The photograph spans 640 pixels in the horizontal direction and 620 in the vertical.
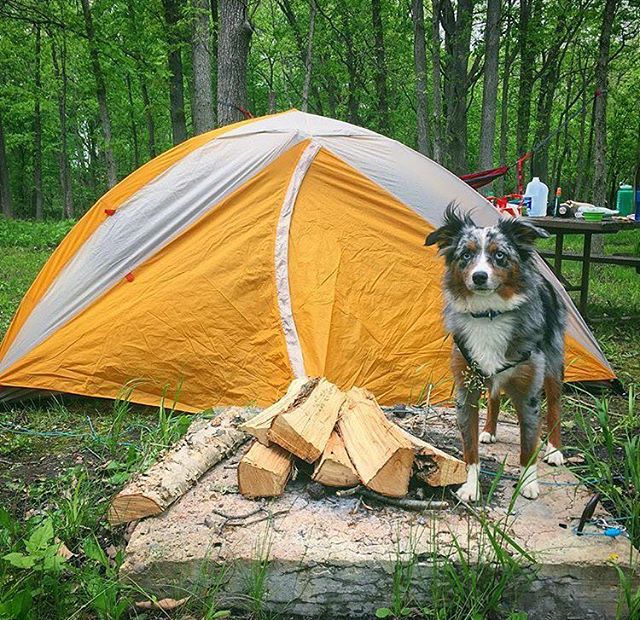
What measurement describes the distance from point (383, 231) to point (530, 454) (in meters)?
2.01

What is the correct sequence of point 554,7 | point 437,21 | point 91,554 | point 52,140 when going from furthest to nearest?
point 52,140
point 554,7
point 437,21
point 91,554

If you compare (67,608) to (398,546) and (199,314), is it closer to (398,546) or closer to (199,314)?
(398,546)

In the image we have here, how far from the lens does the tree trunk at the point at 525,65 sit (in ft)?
43.5

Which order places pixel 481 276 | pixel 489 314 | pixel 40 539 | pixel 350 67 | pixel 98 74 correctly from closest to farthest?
1. pixel 40 539
2. pixel 481 276
3. pixel 489 314
4. pixel 98 74
5. pixel 350 67

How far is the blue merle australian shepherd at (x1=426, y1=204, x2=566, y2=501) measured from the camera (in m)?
2.47

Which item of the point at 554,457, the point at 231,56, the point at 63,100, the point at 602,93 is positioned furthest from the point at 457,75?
the point at 554,457

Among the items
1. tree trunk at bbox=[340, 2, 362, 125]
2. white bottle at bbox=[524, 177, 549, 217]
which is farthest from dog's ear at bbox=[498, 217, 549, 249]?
tree trunk at bbox=[340, 2, 362, 125]

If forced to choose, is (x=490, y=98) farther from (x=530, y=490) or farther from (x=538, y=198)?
(x=530, y=490)

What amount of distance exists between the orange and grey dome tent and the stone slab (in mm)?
1501

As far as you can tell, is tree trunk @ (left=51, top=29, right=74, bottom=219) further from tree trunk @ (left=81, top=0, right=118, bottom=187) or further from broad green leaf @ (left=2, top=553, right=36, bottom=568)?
broad green leaf @ (left=2, top=553, right=36, bottom=568)

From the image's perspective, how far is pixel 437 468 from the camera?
2.42 meters

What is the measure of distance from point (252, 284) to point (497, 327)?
185cm

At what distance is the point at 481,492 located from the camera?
2.47 m

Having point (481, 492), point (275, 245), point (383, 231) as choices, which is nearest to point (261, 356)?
point (275, 245)
